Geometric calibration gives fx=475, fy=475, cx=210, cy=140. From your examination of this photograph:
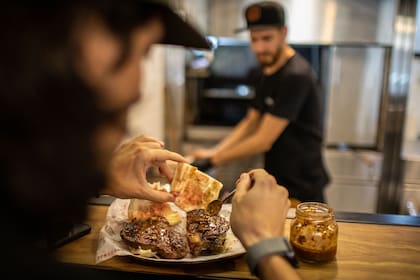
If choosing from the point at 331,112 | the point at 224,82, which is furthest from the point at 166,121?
the point at 331,112

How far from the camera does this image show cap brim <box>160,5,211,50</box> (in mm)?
647

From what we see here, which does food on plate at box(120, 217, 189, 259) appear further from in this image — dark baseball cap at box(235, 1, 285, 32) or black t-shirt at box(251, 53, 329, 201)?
dark baseball cap at box(235, 1, 285, 32)

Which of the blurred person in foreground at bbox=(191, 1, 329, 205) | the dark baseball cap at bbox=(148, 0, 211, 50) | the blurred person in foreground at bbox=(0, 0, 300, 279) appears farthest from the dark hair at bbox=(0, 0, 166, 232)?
the blurred person in foreground at bbox=(191, 1, 329, 205)

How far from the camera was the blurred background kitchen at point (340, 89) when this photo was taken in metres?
2.71

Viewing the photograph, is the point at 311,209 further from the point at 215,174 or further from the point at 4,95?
the point at 215,174

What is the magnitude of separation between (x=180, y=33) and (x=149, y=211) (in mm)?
534

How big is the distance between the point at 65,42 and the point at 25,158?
123mm

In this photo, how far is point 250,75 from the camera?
290 centimetres

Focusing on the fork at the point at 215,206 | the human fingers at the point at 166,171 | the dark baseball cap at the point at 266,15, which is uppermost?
the dark baseball cap at the point at 266,15

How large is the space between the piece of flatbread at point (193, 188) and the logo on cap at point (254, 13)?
117 centimetres

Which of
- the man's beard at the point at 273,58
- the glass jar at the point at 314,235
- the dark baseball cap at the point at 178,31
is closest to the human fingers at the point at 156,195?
the glass jar at the point at 314,235

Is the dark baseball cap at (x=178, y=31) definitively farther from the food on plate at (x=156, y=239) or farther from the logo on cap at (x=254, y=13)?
the logo on cap at (x=254, y=13)

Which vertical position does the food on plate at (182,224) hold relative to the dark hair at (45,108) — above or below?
below

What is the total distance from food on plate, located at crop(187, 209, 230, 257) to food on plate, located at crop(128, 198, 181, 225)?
0.11 m
